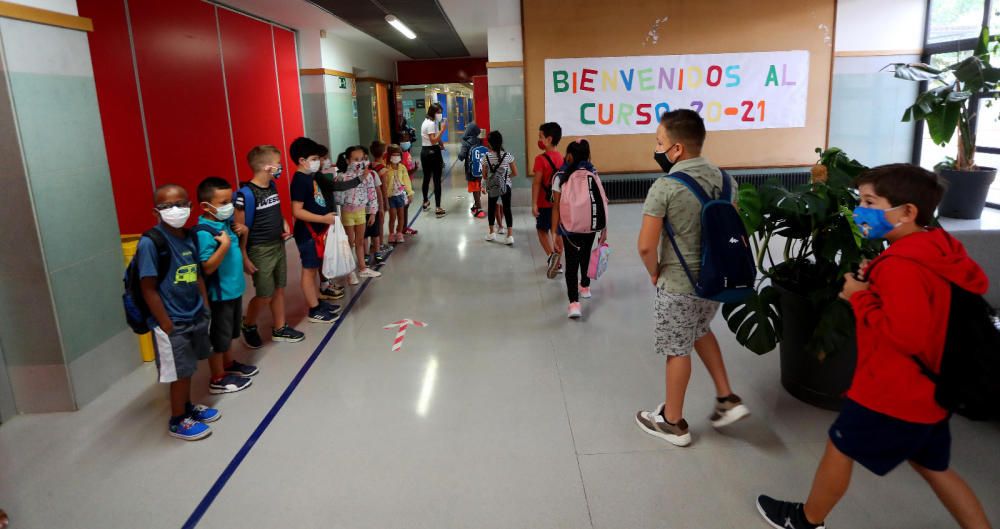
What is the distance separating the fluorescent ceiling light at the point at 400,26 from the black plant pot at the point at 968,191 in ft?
24.2

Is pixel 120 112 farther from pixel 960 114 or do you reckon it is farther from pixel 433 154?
pixel 960 114

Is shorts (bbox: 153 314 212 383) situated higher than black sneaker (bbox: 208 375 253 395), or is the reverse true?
shorts (bbox: 153 314 212 383)

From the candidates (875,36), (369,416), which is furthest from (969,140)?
(369,416)

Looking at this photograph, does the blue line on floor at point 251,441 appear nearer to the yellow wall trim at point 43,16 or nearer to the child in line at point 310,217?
the child in line at point 310,217

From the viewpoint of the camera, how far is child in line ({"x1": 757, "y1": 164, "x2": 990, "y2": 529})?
167 cm

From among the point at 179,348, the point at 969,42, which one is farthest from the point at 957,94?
the point at 179,348

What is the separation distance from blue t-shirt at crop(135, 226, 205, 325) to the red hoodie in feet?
9.04

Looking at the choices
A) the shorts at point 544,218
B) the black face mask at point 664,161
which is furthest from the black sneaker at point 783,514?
the shorts at point 544,218

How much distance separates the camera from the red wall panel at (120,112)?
4.37 metres

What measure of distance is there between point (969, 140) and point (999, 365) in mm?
7479

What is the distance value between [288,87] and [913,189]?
8438 mm

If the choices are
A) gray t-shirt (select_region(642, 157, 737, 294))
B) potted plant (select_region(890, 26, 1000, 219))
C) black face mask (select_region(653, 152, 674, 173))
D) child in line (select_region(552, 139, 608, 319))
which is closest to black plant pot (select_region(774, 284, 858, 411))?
gray t-shirt (select_region(642, 157, 737, 294))

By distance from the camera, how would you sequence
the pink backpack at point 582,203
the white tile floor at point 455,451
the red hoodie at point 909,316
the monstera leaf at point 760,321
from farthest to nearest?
1. the pink backpack at point 582,203
2. the monstera leaf at point 760,321
3. the white tile floor at point 455,451
4. the red hoodie at point 909,316

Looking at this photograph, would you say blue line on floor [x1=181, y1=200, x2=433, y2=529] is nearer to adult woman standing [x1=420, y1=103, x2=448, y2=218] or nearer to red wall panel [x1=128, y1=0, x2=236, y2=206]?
red wall panel [x1=128, y1=0, x2=236, y2=206]
